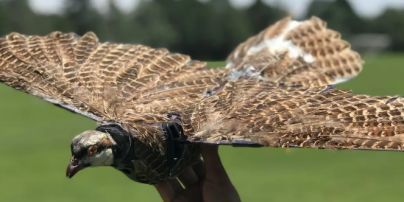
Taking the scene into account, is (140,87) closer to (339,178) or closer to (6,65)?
(6,65)

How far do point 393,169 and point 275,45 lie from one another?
419 inches

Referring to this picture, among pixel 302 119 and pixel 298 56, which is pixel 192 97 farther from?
pixel 298 56

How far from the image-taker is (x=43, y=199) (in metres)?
13.8

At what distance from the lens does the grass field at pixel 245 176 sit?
45.8ft

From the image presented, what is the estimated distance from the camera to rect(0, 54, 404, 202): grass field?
13.9 metres

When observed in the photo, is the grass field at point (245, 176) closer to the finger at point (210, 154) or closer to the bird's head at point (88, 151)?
the finger at point (210, 154)

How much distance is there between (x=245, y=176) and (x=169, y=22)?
38455 mm

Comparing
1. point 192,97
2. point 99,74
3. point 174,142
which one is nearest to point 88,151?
point 174,142

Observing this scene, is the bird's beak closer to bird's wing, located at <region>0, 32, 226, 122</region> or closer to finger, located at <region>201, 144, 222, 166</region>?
bird's wing, located at <region>0, 32, 226, 122</region>

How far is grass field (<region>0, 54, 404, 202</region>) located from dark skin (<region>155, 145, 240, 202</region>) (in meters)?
8.90

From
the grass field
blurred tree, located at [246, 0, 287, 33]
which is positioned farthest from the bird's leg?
blurred tree, located at [246, 0, 287, 33]

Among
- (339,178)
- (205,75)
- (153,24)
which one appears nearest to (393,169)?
(339,178)

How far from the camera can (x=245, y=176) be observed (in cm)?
1557

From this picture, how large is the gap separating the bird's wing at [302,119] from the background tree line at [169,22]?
35.1m
